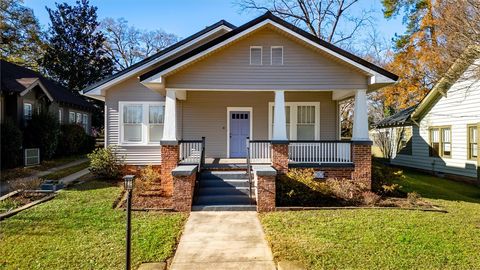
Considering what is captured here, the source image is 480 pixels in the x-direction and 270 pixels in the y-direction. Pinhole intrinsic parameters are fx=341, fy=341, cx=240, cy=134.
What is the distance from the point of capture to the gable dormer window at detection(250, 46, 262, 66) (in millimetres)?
11289

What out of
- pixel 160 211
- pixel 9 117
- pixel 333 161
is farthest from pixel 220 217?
pixel 9 117

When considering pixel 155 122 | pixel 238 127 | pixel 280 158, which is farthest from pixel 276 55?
pixel 155 122

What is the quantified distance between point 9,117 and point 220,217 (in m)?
13.5

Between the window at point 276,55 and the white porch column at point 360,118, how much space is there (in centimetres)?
279

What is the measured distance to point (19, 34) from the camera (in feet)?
106

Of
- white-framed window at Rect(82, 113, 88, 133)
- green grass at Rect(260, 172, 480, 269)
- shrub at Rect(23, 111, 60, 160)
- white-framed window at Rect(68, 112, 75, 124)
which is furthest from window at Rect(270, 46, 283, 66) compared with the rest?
white-framed window at Rect(82, 113, 88, 133)

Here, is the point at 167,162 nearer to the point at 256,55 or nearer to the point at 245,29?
the point at 256,55

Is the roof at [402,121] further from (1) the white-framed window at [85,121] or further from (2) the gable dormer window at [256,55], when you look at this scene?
(1) the white-framed window at [85,121]

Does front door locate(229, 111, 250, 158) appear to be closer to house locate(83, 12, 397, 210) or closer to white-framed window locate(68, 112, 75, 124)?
house locate(83, 12, 397, 210)

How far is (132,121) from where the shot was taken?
569 inches

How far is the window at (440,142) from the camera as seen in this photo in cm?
1655

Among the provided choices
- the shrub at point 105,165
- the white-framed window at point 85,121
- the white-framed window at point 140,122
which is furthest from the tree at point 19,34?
the shrub at point 105,165

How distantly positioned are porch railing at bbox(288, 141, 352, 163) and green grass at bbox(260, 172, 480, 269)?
3.05m

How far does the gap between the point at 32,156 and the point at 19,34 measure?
21.7m
